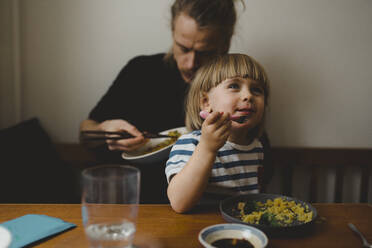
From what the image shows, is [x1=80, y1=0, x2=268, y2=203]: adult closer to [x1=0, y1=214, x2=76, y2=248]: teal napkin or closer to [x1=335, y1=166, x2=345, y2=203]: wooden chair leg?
[x1=0, y1=214, x2=76, y2=248]: teal napkin

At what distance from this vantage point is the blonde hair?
116cm

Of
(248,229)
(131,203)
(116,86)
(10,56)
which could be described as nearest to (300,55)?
(116,86)

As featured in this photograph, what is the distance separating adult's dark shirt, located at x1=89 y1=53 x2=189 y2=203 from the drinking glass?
3.17 feet

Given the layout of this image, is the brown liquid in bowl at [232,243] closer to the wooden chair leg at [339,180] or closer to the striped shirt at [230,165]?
the striped shirt at [230,165]

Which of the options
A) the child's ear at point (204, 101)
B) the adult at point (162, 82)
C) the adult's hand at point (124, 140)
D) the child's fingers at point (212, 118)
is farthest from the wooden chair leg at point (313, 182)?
the child's fingers at point (212, 118)

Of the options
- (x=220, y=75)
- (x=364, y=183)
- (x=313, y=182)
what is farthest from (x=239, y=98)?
(x=364, y=183)

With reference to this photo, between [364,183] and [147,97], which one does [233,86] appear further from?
[364,183]

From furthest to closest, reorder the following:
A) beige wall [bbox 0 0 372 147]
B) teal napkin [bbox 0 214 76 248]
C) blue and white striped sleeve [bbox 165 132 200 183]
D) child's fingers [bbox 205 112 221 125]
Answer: beige wall [bbox 0 0 372 147], blue and white striped sleeve [bbox 165 132 200 183], child's fingers [bbox 205 112 221 125], teal napkin [bbox 0 214 76 248]

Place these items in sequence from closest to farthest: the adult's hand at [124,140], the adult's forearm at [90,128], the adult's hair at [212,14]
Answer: the adult's hand at [124,140]
the adult's hair at [212,14]
the adult's forearm at [90,128]

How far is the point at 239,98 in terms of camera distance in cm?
110

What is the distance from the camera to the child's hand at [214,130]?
881 mm

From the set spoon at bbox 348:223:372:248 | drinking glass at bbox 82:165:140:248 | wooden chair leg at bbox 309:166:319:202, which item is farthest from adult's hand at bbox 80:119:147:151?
wooden chair leg at bbox 309:166:319:202

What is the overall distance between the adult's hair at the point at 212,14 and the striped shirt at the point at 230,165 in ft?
1.75

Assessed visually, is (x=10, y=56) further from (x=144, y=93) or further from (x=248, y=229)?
(x=248, y=229)
